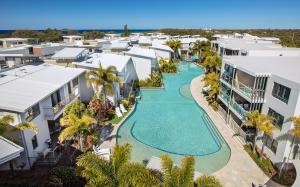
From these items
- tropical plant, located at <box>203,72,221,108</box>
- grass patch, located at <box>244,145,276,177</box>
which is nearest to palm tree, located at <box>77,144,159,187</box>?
Result: grass patch, located at <box>244,145,276,177</box>

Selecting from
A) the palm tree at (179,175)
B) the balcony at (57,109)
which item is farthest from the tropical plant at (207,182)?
the balcony at (57,109)

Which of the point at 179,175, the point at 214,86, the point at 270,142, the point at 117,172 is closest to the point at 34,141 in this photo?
the point at 117,172

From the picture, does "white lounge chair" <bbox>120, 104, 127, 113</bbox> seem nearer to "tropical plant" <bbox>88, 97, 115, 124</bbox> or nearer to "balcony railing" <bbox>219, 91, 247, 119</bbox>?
"tropical plant" <bbox>88, 97, 115, 124</bbox>

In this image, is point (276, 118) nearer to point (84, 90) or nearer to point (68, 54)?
point (84, 90)

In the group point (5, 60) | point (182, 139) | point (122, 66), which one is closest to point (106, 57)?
point (122, 66)

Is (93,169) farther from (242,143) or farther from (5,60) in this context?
(5,60)

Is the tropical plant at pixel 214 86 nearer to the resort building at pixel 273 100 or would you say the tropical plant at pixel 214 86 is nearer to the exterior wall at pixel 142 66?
the resort building at pixel 273 100
